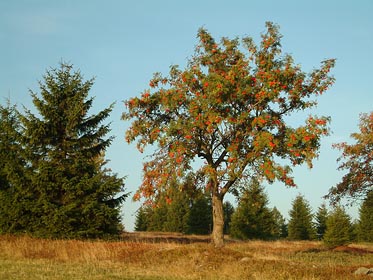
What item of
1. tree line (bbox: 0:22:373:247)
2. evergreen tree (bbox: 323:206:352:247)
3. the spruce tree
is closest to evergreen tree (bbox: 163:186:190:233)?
the spruce tree

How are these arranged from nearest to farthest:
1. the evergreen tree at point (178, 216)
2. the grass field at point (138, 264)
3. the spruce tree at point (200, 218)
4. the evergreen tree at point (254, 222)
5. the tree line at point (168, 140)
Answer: the grass field at point (138, 264)
the tree line at point (168, 140)
the evergreen tree at point (254, 222)
the spruce tree at point (200, 218)
the evergreen tree at point (178, 216)

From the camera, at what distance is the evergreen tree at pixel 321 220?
60375 mm

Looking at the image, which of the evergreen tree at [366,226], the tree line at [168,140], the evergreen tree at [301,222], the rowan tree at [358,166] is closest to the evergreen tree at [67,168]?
the tree line at [168,140]

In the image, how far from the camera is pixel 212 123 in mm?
20750

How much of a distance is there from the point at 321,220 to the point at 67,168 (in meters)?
48.3

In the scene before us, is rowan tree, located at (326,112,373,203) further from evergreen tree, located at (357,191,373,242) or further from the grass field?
evergreen tree, located at (357,191,373,242)

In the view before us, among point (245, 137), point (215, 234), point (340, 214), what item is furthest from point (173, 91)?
point (340, 214)

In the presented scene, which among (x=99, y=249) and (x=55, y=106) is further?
(x=55, y=106)

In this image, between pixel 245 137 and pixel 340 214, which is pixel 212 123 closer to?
pixel 245 137

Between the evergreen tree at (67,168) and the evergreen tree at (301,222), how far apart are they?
41.4 m

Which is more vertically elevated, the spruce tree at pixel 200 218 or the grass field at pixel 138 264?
the spruce tree at pixel 200 218

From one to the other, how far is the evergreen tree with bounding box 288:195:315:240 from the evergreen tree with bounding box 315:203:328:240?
248 cm

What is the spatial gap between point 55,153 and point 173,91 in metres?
7.60

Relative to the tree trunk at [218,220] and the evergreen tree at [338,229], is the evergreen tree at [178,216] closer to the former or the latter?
the evergreen tree at [338,229]
